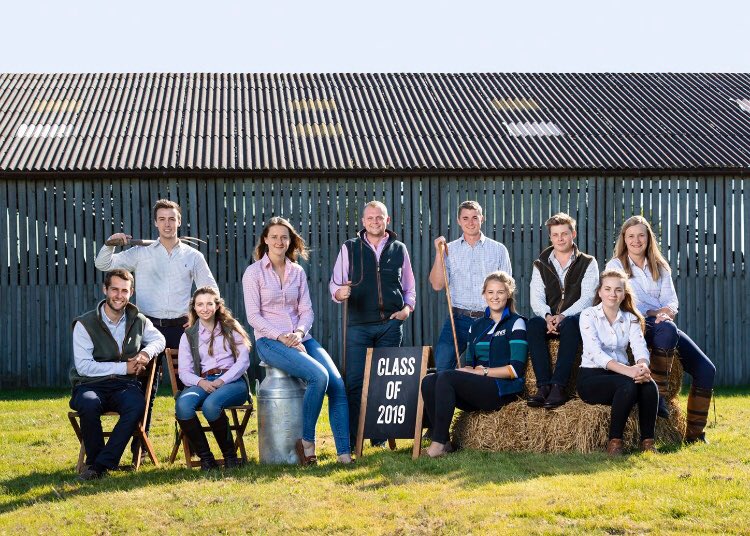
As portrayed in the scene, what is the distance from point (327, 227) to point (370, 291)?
259 inches

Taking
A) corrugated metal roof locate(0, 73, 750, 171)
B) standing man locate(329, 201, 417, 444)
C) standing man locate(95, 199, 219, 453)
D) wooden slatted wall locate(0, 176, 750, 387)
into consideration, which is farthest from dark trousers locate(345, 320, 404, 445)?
corrugated metal roof locate(0, 73, 750, 171)

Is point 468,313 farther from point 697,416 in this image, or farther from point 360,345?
point 697,416

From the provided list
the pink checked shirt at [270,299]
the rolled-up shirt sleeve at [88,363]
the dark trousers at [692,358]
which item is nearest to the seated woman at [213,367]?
the pink checked shirt at [270,299]

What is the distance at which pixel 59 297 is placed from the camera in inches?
595

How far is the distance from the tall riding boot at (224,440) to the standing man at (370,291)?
3.60 feet

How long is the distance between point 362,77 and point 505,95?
2.67m

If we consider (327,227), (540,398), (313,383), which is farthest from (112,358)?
(327,227)

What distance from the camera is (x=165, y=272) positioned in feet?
29.0

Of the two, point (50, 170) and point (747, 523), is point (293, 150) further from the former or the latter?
point (747, 523)

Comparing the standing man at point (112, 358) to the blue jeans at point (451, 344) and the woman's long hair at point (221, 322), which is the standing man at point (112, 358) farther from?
the blue jeans at point (451, 344)

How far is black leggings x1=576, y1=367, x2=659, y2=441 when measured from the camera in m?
8.16

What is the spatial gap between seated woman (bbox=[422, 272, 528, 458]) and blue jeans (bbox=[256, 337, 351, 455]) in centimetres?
69

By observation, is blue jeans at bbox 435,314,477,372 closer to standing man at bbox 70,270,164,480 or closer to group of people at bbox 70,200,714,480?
group of people at bbox 70,200,714,480

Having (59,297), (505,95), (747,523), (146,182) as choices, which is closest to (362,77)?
(505,95)
